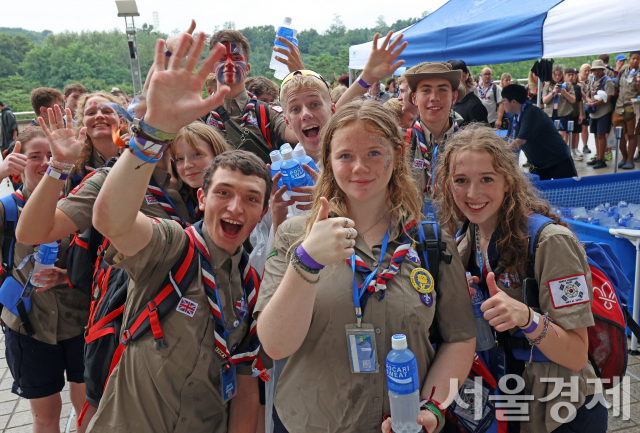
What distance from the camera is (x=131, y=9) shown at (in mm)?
10391

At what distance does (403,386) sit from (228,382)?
0.83 metres

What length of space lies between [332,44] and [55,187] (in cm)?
3930

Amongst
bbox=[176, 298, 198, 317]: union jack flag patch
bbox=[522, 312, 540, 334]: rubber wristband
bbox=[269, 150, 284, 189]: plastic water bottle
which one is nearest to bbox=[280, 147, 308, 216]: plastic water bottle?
bbox=[269, 150, 284, 189]: plastic water bottle

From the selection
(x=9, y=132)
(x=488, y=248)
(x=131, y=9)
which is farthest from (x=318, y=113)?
(x=9, y=132)

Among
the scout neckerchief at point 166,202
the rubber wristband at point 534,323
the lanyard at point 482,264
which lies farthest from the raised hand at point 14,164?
the rubber wristband at point 534,323

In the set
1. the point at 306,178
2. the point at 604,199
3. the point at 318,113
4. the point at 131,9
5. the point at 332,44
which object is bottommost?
the point at 604,199

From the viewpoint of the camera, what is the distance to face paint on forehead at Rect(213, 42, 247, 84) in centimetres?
378

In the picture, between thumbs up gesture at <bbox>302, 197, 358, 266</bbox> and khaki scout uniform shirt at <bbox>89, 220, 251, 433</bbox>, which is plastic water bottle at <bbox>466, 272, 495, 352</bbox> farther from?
khaki scout uniform shirt at <bbox>89, 220, 251, 433</bbox>

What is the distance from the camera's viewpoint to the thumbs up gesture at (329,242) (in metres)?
1.46

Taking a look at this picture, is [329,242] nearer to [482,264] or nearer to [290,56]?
[482,264]

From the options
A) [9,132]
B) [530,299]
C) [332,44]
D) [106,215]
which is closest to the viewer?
[106,215]

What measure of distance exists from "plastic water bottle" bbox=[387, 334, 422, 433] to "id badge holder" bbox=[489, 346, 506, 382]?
0.64 meters

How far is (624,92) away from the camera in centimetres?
1046

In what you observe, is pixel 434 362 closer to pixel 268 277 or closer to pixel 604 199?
pixel 268 277
